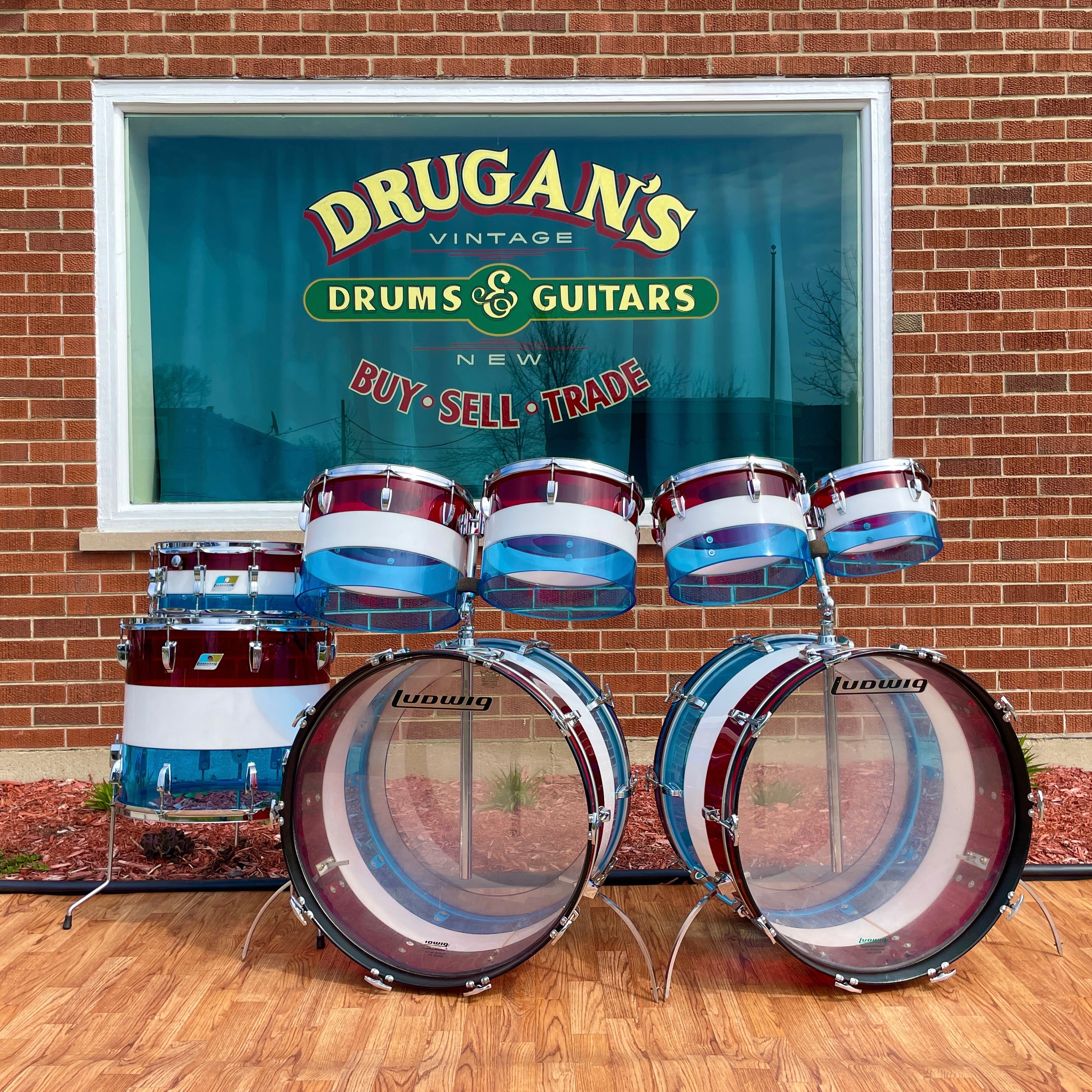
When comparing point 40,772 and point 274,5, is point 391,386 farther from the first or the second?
point 40,772

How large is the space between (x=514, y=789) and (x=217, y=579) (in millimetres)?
1151

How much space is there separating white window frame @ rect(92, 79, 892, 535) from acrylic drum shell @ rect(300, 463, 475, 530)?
2028 millimetres

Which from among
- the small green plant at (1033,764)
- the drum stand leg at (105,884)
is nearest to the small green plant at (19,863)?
the drum stand leg at (105,884)

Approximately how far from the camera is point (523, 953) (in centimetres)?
262

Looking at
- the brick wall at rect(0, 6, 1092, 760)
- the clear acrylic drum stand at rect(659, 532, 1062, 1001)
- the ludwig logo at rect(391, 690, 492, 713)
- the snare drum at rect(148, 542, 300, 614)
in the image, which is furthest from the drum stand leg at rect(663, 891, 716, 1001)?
the brick wall at rect(0, 6, 1092, 760)

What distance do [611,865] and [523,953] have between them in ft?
1.35

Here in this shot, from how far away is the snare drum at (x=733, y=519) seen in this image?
2.82 meters

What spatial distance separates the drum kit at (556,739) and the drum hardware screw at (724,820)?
0.03 ft

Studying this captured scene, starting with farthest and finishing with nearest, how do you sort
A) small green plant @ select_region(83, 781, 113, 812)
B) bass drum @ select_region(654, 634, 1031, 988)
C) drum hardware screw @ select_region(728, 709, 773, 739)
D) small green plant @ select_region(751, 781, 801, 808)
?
small green plant @ select_region(83, 781, 113, 812) → small green plant @ select_region(751, 781, 801, 808) → bass drum @ select_region(654, 634, 1031, 988) → drum hardware screw @ select_region(728, 709, 773, 739)

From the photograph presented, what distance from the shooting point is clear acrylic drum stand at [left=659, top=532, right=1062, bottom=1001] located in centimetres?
269

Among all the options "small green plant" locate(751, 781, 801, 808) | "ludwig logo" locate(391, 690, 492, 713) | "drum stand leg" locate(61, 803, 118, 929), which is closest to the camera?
"ludwig logo" locate(391, 690, 492, 713)

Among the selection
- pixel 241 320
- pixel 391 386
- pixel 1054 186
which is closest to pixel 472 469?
pixel 391 386

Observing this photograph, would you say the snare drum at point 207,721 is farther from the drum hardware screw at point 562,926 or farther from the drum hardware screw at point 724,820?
the drum hardware screw at point 724,820

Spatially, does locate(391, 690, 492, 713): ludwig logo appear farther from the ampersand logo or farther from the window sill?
the ampersand logo
